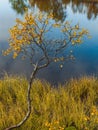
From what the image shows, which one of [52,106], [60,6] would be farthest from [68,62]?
[60,6]

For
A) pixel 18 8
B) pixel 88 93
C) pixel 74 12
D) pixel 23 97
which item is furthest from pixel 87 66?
pixel 18 8

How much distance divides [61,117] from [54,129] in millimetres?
1295

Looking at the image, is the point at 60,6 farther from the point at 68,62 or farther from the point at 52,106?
the point at 52,106

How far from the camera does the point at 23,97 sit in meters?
11.9


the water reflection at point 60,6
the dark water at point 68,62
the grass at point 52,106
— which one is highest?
the water reflection at point 60,6

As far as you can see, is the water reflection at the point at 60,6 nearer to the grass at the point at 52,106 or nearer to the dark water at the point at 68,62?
the dark water at the point at 68,62

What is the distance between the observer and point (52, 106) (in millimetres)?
11305

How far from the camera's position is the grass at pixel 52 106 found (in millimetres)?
10078

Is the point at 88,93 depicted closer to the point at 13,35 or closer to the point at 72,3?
the point at 13,35

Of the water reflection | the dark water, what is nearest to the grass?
the dark water

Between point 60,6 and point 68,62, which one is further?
point 60,6

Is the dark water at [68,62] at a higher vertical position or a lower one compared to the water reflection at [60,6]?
lower

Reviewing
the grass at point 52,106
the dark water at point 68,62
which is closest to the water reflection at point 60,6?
Result: the dark water at point 68,62

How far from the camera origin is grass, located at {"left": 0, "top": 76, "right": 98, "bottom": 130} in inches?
397
